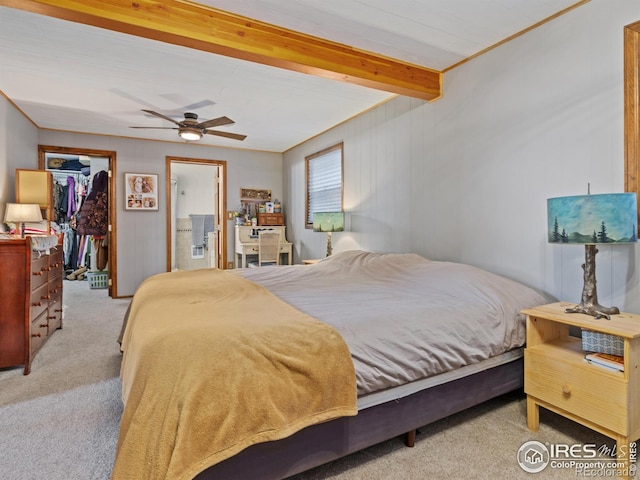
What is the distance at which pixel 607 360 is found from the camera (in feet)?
5.26

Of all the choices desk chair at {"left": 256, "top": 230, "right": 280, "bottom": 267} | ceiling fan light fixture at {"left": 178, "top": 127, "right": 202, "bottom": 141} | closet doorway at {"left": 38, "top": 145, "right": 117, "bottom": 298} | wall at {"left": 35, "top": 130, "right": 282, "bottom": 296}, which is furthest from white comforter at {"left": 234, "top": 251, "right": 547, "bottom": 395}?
closet doorway at {"left": 38, "top": 145, "right": 117, "bottom": 298}

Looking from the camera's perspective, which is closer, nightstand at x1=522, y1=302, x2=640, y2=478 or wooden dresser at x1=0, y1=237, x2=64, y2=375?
nightstand at x1=522, y1=302, x2=640, y2=478

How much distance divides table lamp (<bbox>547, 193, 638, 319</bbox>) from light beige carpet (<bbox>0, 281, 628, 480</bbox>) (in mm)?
747

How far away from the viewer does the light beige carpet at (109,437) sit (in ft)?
5.04

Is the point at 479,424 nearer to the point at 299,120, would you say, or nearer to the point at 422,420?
the point at 422,420

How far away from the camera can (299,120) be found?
446 centimetres

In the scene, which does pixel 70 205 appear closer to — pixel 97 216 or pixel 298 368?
pixel 97 216

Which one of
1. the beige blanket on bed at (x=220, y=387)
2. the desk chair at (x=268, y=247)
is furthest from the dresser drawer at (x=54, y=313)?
the desk chair at (x=268, y=247)

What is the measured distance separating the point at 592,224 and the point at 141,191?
5626 millimetres

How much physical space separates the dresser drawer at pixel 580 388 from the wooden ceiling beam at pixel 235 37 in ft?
7.57

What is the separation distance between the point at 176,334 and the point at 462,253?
8.05 feet

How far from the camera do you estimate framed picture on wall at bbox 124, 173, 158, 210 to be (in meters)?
5.29

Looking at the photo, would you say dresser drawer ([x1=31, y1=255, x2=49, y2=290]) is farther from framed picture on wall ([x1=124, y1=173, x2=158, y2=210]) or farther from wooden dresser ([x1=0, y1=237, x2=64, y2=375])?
framed picture on wall ([x1=124, y1=173, x2=158, y2=210])

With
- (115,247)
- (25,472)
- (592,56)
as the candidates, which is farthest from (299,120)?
(25,472)
